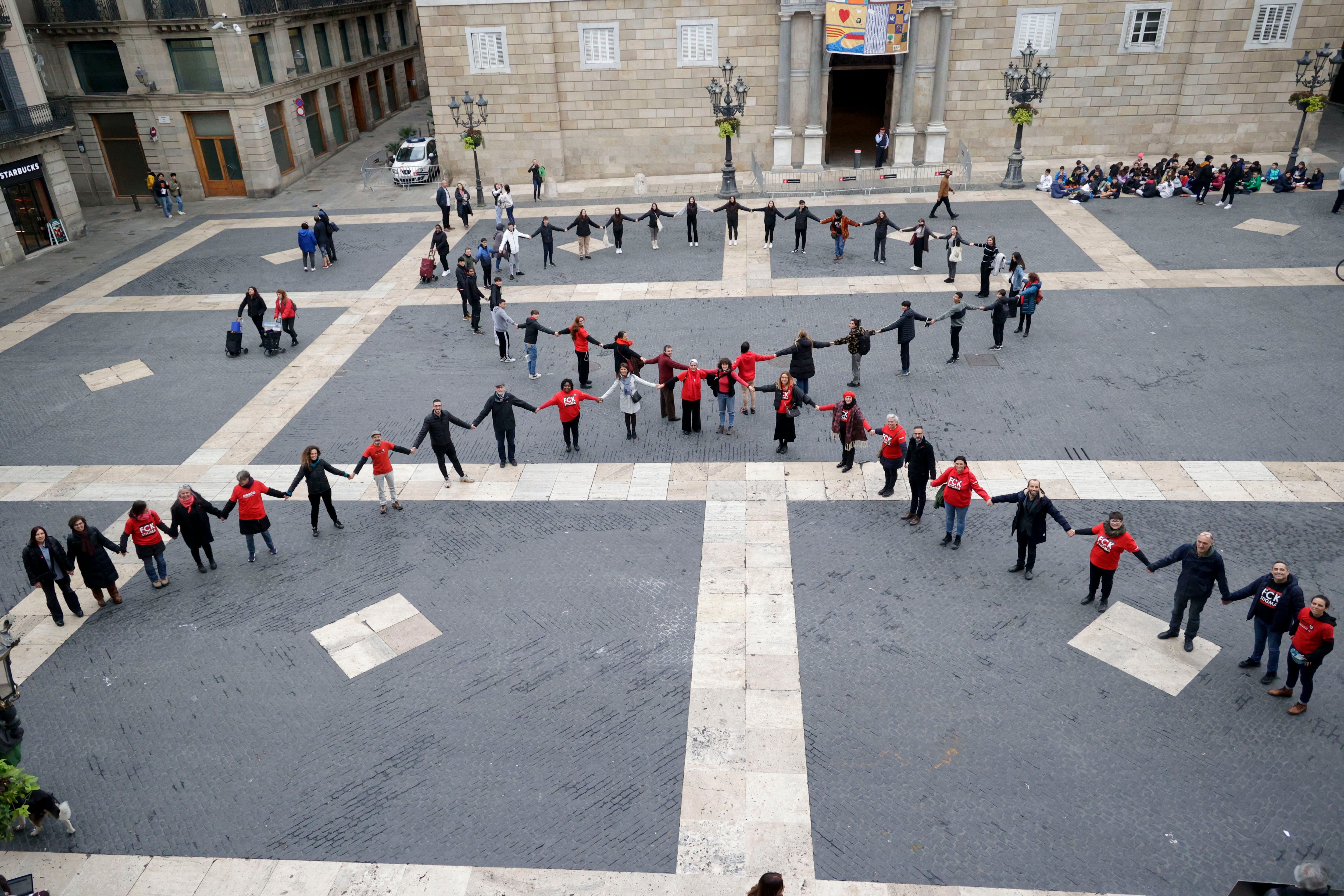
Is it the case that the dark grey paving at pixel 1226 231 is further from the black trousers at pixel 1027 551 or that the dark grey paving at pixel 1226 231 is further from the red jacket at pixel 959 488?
the black trousers at pixel 1027 551

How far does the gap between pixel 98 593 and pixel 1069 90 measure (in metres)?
33.5

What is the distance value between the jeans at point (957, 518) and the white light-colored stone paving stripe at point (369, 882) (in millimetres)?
5567

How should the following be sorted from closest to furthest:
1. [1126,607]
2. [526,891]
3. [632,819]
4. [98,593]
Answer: [526,891] < [632,819] < [1126,607] < [98,593]

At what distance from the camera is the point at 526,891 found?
846 cm

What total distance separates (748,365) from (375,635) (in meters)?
7.96

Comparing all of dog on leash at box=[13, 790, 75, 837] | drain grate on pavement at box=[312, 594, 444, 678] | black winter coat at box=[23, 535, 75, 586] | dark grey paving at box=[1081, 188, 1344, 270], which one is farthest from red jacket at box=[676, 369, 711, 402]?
dark grey paving at box=[1081, 188, 1344, 270]

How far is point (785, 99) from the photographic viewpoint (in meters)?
33.4

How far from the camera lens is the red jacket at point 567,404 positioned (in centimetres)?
1551

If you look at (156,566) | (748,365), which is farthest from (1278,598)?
(156,566)

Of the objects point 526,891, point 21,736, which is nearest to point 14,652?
point 21,736

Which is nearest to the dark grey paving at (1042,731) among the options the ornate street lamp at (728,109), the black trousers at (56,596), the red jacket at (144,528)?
the red jacket at (144,528)

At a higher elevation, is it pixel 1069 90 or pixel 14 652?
pixel 1069 90

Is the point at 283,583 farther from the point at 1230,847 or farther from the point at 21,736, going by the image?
the point at 1230,847

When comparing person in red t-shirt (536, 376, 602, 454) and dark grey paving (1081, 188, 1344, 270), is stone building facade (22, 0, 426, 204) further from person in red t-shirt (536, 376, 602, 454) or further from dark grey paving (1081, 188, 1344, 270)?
dark grey paving (1081, 188, 1344, 270)
